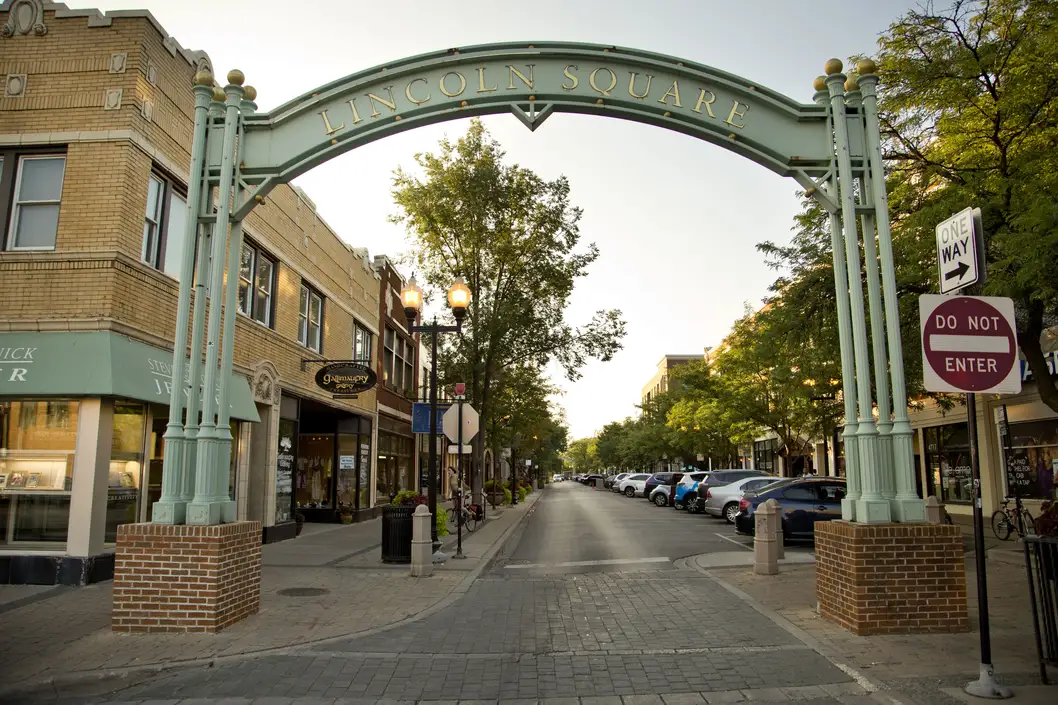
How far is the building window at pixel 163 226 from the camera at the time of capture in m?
12.1

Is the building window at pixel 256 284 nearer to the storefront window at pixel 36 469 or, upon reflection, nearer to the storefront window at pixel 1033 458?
the storefront window at pixel 36 469

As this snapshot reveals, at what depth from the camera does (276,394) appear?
17.3 meters

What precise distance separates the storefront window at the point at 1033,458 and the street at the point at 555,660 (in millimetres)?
13421

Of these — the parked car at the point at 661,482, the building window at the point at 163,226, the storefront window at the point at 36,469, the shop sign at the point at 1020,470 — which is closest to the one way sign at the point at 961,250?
Answer: the building window at the point at 163,226

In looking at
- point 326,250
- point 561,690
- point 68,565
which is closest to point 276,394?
point 326,250

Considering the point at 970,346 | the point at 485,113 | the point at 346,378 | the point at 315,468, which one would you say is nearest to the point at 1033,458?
the point at 970,346

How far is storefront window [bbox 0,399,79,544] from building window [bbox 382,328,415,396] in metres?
15.8

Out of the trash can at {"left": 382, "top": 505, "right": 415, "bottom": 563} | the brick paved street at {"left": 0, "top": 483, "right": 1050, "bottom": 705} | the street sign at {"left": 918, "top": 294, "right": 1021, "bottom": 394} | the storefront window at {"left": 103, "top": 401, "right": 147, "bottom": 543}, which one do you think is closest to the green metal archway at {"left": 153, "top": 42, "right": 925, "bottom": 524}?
the street sign at {"left": 918, "top": 294, "right": 1021, "bottom": 394}

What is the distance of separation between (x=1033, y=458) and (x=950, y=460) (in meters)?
5.42

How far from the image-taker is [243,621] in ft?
25.8

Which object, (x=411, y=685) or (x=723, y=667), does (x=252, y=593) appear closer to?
(x=411, y=685)

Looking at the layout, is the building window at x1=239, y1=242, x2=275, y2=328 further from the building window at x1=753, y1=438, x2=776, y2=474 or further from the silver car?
the building window at x1=753, y1=438, x2=776, y2=474

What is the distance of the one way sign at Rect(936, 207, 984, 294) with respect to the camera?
18.3 ft

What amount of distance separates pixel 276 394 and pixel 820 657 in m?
13.9
